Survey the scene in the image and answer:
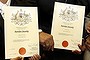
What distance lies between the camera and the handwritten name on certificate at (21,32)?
126 centimetres

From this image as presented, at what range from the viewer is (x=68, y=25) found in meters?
1.42

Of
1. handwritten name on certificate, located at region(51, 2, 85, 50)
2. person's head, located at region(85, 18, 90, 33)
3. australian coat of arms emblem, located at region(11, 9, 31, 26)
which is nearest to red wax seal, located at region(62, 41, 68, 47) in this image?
handwritten name on certificate, located at region(51, 2, 85, 50)

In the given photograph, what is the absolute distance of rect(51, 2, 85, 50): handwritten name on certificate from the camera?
1.41 metres

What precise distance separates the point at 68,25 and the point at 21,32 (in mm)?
301

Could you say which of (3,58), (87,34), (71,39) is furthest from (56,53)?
(3,58)

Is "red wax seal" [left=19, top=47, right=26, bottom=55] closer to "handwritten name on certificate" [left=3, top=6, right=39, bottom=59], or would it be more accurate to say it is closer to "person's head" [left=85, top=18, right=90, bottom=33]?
"handwritten name on certificate" [left=3, top=6, right=39, bottom=59]

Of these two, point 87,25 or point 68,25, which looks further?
point 68,25

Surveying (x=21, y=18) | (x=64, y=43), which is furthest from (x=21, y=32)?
(x=64, y=43)

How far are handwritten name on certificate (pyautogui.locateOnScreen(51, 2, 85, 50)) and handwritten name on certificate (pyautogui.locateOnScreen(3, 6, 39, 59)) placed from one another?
0.54 ft

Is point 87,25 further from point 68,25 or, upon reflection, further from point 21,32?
point 21,32

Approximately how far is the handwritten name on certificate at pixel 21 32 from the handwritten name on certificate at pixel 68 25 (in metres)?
0.16

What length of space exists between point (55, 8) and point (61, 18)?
0.07 metres

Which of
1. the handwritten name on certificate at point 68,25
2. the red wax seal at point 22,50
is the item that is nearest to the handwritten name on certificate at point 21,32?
the red wax seal at point 22,50

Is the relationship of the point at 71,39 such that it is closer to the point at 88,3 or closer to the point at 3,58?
the point at 88,3
